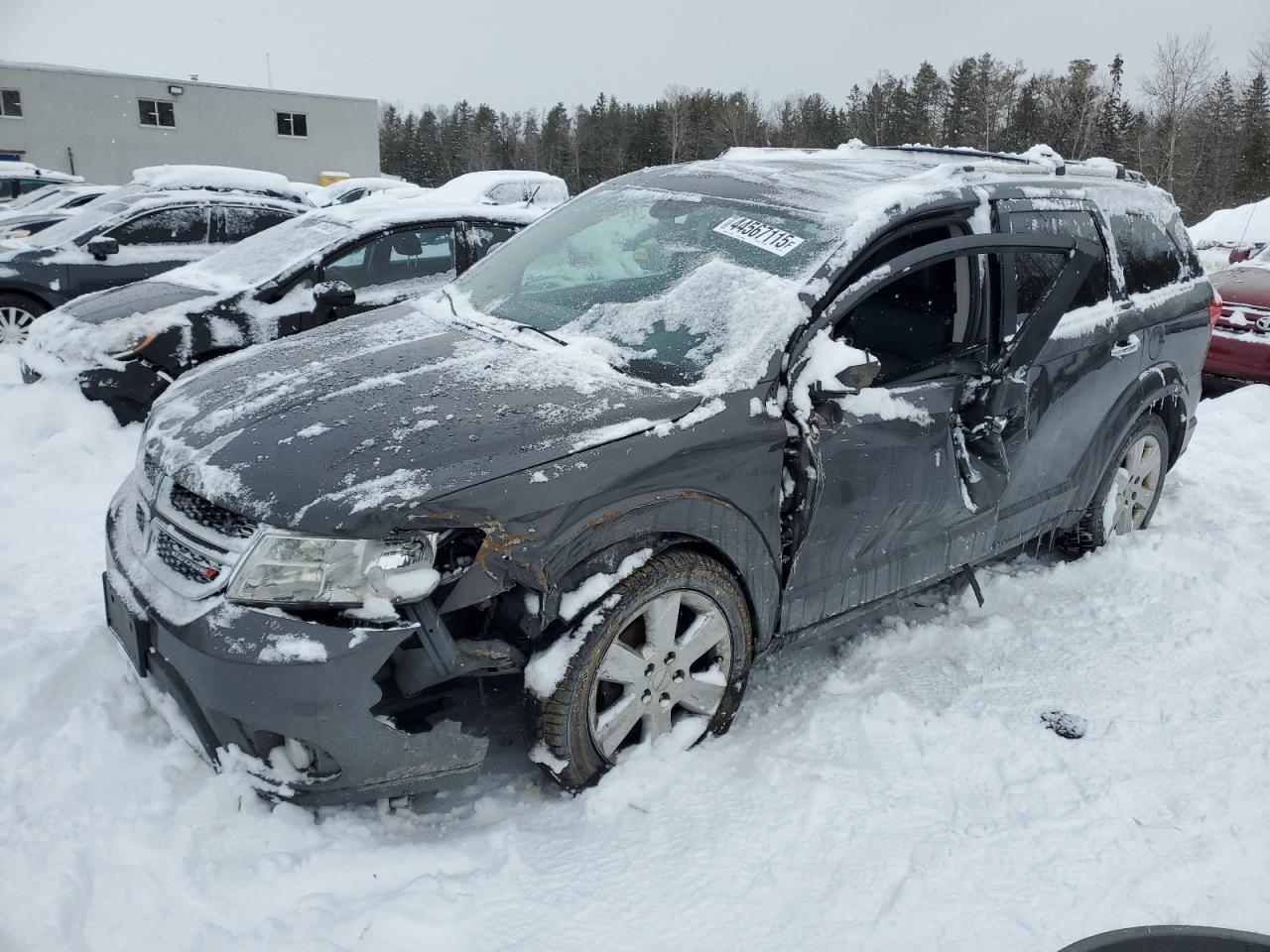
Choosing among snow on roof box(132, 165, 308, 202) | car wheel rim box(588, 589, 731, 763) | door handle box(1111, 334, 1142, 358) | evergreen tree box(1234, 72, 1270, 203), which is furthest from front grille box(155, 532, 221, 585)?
evergreen tree box(1234, 72, 1270, 203)

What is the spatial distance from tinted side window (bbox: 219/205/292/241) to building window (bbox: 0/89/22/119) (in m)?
38.0

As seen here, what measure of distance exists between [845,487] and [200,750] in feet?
6.88

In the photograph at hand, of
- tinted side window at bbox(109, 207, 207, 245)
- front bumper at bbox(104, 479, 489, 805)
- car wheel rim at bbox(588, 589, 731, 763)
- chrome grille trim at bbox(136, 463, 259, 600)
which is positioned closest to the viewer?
front bumper at bbox(104, 479, 489, 805)

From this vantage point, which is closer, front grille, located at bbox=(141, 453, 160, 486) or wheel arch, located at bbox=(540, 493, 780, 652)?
wheel arch, located at bbox=(540, 493, 780, 652)

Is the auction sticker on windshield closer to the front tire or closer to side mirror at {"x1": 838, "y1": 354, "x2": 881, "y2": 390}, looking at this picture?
side mirror at {"x1": 838, "y1": 354, "x2": 881, "y2": 390}

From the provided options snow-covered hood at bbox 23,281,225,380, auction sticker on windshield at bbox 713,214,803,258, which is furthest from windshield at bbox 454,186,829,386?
snow-covered hood at bbox 23,281,225,380

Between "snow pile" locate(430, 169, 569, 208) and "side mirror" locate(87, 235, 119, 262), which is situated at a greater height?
"snow pile" locate(430, 169, 569, 208)

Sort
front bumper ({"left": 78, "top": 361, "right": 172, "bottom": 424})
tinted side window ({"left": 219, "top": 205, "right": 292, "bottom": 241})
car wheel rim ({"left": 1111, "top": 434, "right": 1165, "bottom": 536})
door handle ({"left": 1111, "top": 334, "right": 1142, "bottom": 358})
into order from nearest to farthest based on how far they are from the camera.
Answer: door handle ({"left": 1111, "top": 334, "right": 1142, "bottom": 358})
car wheel rim ({"left": 1111, "top": 434, "right": 1165, "bottom": 536})
front bumper ({"left": 78, "top": 361, "right": 172, "bottom": 424})
tinted side window ({"left": 219, "top": 205, "right": 292, "bottom": 241})

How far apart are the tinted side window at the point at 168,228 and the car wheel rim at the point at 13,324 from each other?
3.52ft

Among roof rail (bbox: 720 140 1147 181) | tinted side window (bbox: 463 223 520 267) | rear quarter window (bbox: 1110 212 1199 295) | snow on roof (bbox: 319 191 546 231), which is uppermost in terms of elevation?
roof rail (bbox: 720 140 1147 181)

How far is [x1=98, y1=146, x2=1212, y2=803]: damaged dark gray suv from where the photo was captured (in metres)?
2.44

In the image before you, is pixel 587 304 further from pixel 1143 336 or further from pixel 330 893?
pixel 1143 336

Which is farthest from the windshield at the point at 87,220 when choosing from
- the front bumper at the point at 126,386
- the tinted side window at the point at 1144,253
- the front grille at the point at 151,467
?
the tinted side window at the point at 1144,253

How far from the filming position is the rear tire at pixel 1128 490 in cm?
461
